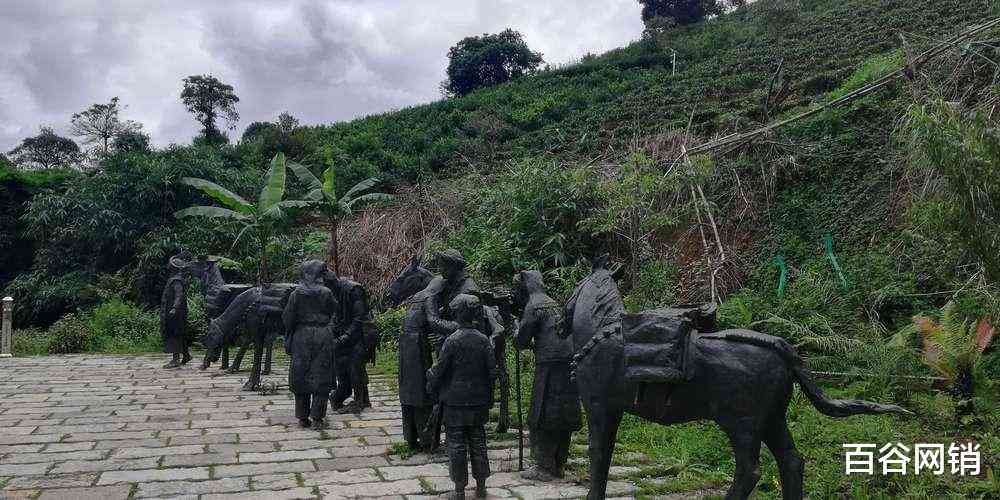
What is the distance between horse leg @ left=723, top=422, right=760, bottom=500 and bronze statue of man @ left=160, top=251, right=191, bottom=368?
1065cm

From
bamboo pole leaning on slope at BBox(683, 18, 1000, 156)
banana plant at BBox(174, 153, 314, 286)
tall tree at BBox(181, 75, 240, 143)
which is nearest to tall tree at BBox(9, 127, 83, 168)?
tall tree at BBox(181, 75, 240, 143)

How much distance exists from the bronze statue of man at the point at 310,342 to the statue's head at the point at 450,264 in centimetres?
169

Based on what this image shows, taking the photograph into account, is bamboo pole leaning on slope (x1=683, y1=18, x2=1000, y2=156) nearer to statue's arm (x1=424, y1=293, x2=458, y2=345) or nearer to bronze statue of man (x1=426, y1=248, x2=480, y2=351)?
bronze statue of man (x1=426, y1=248, x2=480, y2=351)

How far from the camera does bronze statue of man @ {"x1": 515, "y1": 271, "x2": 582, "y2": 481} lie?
558 cm

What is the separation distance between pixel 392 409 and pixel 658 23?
32.1 metres

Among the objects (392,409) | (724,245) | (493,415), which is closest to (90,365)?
(392,409)

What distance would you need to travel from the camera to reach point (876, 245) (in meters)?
10.6

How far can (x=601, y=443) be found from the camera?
15.1 ft

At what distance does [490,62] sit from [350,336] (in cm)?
3496

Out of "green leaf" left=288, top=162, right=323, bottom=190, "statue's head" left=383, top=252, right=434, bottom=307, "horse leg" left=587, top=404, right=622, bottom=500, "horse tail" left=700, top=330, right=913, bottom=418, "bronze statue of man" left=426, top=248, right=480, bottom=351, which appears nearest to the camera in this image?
"horse tail" left=700, top=330, right=913, bottom=418

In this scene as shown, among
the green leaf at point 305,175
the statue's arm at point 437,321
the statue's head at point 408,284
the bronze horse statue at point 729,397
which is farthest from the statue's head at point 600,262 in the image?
the green leaf at point 305,175

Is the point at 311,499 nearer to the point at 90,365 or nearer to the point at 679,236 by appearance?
the point at 679,236

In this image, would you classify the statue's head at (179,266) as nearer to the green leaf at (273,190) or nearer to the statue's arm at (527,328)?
the green leaf at (273,190)

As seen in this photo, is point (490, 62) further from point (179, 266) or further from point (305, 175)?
point (179, 266)
